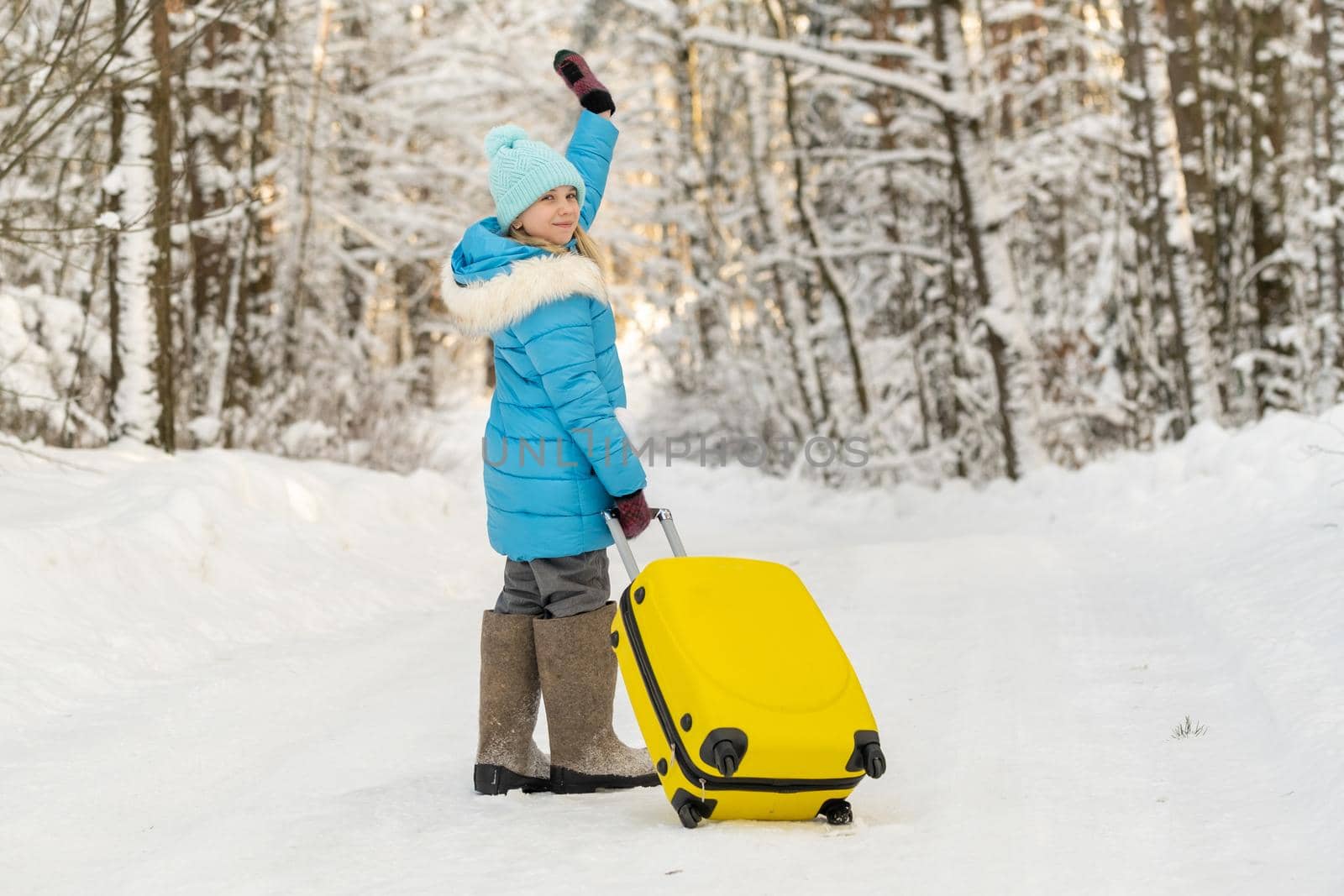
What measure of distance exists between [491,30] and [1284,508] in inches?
538

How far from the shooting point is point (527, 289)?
347cm

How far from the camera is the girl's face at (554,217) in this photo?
371cm

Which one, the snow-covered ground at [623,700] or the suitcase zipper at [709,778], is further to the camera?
the suitcase zipper at [709,778]

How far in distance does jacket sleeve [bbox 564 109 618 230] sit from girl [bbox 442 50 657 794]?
14.6 inches

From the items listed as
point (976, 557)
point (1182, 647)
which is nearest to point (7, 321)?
point (976, 557)

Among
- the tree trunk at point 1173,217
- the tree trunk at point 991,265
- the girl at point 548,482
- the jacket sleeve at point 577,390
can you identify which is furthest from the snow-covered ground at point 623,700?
the tree trunk at point 1173,217

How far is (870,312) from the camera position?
68.0 feet

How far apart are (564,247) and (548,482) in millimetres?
732

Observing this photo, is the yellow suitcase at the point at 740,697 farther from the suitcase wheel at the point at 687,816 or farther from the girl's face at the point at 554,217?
the girl's face at the point at 554,217

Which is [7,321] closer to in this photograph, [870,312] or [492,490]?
[492,490]

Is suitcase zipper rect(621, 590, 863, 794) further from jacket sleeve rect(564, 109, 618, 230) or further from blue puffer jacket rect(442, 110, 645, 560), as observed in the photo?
jacket sleeve rect(564, 109, 618, 230)

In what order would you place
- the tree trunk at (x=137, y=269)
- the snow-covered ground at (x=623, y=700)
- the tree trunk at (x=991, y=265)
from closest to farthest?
the snow-covered ground at (x=623, y=700)
the tree trunk at (x=137, y=269)
the tree trunk at (x=991, y=265)

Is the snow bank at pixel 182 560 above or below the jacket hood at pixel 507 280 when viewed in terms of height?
below

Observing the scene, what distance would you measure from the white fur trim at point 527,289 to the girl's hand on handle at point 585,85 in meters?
0.82
